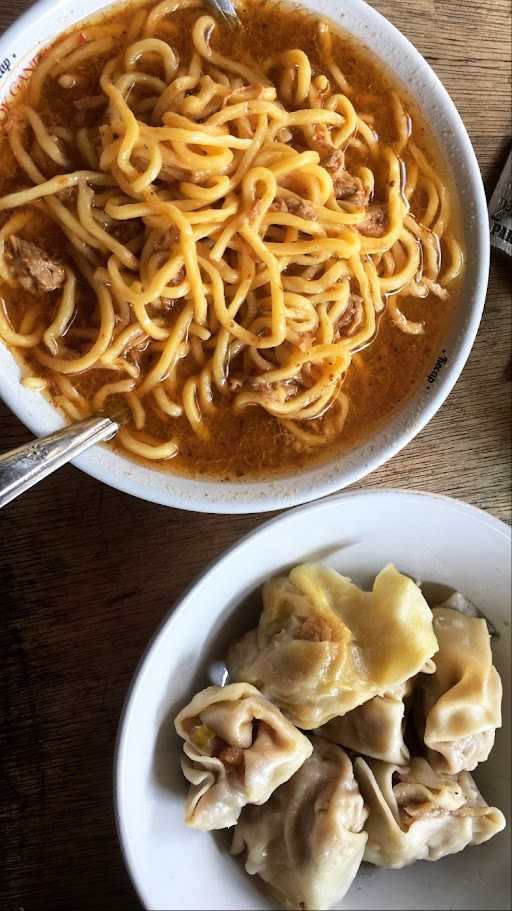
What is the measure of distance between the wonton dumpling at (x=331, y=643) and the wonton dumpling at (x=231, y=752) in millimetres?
70

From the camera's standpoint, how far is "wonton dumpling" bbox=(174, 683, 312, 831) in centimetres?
217

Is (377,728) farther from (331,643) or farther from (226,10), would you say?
(226,10)

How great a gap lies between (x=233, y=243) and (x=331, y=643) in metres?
1.13

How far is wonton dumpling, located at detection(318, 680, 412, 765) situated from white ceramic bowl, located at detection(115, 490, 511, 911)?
34 cm

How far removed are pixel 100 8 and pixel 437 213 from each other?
3.47ft

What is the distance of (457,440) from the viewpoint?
261cm

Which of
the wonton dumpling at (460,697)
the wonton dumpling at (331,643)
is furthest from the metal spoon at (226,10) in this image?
the wonton dumpling at (460,697)

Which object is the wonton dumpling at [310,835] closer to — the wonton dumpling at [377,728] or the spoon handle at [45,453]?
the wonton dumpling at [377,728]

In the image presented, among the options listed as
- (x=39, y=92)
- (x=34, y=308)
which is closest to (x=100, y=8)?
(x=39, y=92)

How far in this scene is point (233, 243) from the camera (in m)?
2.15

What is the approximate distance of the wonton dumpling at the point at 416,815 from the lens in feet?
7.54

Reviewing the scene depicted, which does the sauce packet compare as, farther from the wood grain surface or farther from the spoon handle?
the spoon handle

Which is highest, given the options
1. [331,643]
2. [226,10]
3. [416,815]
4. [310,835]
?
[226,10]

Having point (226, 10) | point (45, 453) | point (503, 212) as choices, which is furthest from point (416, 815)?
point (226, 10)
